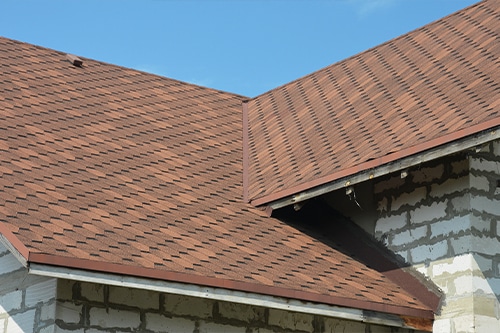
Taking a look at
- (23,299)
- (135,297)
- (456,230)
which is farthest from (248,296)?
(456,230)

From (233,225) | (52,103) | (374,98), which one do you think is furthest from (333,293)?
(52,103)

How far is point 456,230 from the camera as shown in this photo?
9.91 metres

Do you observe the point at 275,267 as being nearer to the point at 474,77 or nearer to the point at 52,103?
the point at 474,77

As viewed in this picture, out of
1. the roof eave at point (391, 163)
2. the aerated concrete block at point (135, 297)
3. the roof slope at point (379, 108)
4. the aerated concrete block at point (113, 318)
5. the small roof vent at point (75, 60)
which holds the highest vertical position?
the small roof vent at point (75, 60)

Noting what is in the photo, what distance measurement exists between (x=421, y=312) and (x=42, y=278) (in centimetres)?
350

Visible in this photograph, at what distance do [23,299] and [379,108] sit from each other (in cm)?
481

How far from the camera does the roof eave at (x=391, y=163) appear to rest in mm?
9211

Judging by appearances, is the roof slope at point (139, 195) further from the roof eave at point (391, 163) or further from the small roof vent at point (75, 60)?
the roof eave at point (391, 163)

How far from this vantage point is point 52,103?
40.1ft

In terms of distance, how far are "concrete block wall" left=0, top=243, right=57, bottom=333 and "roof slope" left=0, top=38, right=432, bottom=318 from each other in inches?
18.7

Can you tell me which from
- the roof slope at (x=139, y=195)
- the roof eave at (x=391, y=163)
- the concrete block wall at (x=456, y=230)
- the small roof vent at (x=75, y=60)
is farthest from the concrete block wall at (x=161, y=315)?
the small roof vent at (x=75, y=60)

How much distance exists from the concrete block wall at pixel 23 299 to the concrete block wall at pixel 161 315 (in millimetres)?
114

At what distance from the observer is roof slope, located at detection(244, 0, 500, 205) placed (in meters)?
10.1

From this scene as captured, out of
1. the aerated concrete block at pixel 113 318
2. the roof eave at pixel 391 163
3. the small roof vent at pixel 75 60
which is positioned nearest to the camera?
the aerated concrete block at pixel 113 318
